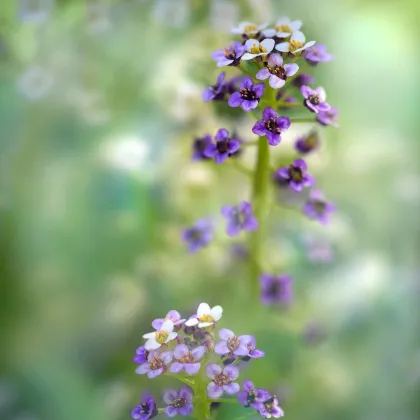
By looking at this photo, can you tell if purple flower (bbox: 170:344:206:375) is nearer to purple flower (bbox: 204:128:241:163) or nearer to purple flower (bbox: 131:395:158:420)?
purple flower (bbox: 131:395:158:420)

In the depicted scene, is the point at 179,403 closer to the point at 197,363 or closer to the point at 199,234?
the point at 197,363

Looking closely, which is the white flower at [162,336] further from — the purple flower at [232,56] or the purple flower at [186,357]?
the purple flower at [232,56]

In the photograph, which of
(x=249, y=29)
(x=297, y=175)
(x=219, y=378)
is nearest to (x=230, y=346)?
(x=219, y=378)

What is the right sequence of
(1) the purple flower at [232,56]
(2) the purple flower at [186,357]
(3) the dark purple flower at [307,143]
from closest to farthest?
(2) the purple flower at [186,357] < (1) the purple flower at [232,56] < (3) the dark purple flower at [307,143]

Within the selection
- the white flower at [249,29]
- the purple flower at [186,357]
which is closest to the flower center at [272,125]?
the white flower at [249,29]

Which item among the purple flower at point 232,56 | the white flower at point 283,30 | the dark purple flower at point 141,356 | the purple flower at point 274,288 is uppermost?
the white flower at point 283,30

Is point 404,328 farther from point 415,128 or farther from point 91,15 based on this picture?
point 91,15

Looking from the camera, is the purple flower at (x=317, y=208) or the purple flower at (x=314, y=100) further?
the purple flower at (x=317, y=208)

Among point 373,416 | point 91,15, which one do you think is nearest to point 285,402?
point 373,416
